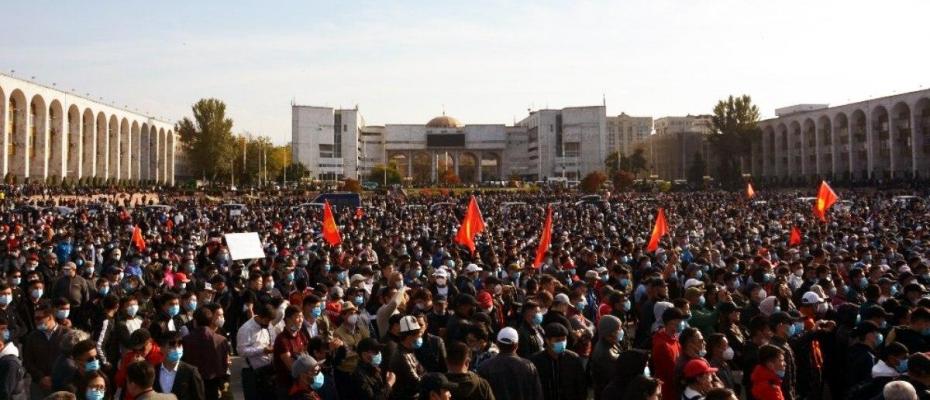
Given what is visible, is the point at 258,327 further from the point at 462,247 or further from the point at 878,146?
the point at 878,146

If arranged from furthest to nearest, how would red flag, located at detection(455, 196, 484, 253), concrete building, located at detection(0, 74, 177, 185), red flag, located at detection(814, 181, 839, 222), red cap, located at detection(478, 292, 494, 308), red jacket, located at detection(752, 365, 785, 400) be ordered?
1. concrete building, located at detection(0, 74, 177, 185)
2. red flag, located at detection(814, 181, 839, 222)
3. red flag, located at detection(455, 196, 484, 253)
4. red cap, located at detection(478, 292, 494, 308)
5. red jacket, located at detection(752, 365, 785, 400)

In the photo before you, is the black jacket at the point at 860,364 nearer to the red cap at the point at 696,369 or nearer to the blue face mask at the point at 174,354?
the red cap at the point at 696,369

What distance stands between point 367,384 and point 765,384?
2750mm

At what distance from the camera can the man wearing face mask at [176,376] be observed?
17.9 ft

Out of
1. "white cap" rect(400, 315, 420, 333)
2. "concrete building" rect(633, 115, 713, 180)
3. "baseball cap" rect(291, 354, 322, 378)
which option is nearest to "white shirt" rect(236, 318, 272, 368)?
"white cap" rect(400, 315, 420, 333)

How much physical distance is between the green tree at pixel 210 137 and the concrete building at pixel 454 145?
82.3 ft

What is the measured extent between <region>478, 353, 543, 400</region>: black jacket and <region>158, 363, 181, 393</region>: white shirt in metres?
2.25

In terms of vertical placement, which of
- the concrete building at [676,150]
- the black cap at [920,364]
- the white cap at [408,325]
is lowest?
the black cap at [920,364]

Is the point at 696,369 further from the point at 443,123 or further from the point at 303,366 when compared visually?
the point at 443,123

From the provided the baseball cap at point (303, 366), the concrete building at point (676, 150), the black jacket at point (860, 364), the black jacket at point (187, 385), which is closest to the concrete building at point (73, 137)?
the black jacket at point (187, 385)

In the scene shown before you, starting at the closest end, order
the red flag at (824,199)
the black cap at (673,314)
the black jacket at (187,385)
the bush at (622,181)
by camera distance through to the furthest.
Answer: the black jacket at (187,385), the black cap at (673,314), the red flag at (824,199), the bush at (622,181)

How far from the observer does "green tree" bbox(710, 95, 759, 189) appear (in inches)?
2881

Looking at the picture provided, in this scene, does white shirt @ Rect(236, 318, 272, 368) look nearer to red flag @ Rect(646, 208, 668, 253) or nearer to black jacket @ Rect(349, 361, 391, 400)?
black jacket @ Rect(349, 361, 391, 400)

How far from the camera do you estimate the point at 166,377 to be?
565 centimetres
